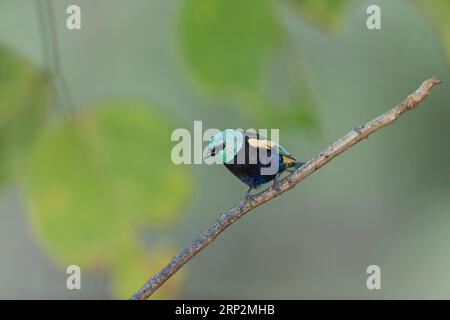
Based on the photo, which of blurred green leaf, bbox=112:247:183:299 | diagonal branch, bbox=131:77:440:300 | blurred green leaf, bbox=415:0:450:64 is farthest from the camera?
blurred green leaf, bbox=112:247:183:299

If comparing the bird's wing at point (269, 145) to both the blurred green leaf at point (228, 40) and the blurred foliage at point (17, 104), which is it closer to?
the blurred green leaf at point (228, 40)

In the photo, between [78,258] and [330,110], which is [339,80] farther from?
[78,258]

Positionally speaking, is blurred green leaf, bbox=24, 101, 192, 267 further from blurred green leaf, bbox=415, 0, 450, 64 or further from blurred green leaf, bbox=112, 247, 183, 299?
blurred green leaf, bbox=415, 0, 450, 64

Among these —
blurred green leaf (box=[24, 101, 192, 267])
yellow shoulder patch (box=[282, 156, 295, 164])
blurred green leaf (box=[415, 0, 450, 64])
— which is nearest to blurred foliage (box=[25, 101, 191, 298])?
blurred green leaf (box=[24, 101, 192, 267])

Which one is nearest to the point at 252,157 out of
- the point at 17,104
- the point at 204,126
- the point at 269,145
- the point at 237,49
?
the point at 269,145

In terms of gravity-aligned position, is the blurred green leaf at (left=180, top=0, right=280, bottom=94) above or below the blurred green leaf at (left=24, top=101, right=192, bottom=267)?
above

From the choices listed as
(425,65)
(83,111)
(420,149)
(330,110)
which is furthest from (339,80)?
(83,111)

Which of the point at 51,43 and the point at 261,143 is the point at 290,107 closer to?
the point at 261,143

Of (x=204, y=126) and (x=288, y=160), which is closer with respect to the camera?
(x=288, y=160)
